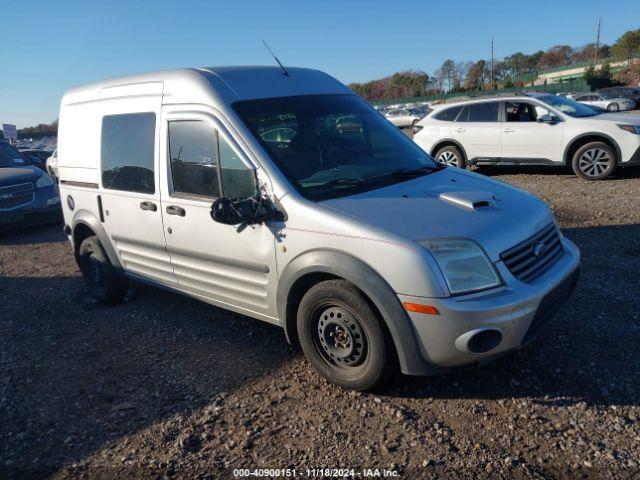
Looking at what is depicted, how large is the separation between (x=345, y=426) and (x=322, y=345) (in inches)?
22.3

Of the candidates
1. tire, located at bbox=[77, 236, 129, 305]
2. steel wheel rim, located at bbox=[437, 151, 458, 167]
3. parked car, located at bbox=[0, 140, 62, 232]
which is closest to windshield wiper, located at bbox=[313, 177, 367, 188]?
tire, located at bbox=[77, 236, 129, 305]

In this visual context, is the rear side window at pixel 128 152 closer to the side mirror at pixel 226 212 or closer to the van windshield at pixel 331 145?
the van windshield at pixel 331 145

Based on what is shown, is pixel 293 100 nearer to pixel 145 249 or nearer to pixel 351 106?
pixel 351 106

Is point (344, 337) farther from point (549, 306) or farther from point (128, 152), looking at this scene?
point (128, 152)

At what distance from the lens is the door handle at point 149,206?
4331mm

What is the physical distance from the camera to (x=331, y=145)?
4020mm

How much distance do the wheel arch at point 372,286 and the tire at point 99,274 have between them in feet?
8.79

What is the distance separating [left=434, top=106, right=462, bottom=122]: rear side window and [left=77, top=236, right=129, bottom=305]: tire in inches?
328

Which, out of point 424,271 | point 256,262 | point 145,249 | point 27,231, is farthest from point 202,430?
point 27,231

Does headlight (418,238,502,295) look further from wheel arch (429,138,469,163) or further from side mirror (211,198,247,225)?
wheel arch (429,138,469,163)

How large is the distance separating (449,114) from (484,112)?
82 cm

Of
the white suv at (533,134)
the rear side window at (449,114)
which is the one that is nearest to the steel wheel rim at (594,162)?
the white suv at (533,134)

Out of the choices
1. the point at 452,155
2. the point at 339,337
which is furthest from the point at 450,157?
the point at 339,337

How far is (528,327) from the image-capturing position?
303 centimetres
